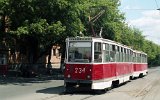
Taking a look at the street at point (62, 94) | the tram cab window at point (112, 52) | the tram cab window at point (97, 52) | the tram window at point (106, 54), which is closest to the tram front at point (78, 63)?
the tram cab window at point (97, 52)

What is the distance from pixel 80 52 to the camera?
76.0 feet

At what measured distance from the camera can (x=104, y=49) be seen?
78.9ft

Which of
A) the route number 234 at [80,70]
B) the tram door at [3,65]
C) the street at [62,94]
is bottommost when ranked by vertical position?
the street at [62,94]

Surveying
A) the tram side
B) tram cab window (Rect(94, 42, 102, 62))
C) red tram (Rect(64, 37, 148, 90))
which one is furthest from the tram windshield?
the tram side

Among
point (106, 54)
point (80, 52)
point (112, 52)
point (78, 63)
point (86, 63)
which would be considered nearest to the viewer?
point (86, 63)

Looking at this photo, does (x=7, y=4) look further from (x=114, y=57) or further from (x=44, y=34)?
(x=114, y=57)

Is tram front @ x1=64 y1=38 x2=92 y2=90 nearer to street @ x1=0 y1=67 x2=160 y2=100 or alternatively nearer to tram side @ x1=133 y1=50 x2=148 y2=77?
street @ x1=0 y1=67 x2=160 y2=100

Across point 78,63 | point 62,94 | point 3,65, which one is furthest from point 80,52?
point 3,65

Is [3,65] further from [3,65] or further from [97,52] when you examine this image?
[97,52]

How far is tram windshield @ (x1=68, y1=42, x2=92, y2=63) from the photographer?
2303 cm

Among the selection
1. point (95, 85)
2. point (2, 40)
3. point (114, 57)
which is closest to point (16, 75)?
point (2, 40)

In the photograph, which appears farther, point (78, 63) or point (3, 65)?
point (3, 65)

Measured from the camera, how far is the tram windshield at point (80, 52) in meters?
23.0

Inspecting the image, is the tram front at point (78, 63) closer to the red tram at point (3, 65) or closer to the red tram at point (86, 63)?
the red tram at point (86, 63)
